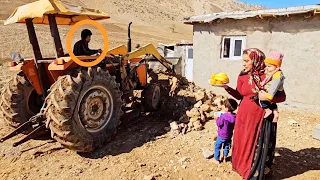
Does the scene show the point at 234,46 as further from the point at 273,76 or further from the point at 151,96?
the point at 273,76

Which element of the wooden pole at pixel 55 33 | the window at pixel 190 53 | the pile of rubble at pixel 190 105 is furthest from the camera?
the window at pixel 190 53

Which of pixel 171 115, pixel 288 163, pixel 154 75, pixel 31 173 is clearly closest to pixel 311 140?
pixel 288 163

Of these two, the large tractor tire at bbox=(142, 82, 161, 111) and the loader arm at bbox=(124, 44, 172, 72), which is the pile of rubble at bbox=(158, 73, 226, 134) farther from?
the loader arm at bbox=(124, 44, 172, 72)

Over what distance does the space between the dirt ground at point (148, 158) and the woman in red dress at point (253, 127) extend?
45cm

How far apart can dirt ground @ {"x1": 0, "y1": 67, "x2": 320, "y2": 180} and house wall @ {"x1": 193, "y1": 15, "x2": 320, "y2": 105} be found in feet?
7.64

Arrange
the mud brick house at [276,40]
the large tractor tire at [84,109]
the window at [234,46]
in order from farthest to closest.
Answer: the window at [234,46] < the mud brick house at [276,40] < the large tractor tire at [84,109]

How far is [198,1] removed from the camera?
6775cm

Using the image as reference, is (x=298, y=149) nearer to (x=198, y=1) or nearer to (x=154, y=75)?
(x=154, y=75)

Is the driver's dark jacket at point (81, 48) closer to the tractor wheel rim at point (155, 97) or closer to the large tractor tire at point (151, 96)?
the large tractor tire at point (151, 96)

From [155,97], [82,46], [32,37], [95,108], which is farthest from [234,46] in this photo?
[32,37]

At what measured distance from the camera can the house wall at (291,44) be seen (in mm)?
7862

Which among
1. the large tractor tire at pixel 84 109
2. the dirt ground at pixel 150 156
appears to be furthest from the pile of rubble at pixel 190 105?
the large tractor tire at pixel 84 109

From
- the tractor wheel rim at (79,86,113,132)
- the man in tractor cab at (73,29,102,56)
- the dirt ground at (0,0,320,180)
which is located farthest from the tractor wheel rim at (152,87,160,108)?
the man in tractor cab at (73,29,102,56)

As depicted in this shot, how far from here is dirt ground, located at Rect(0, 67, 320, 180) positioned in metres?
4.29
